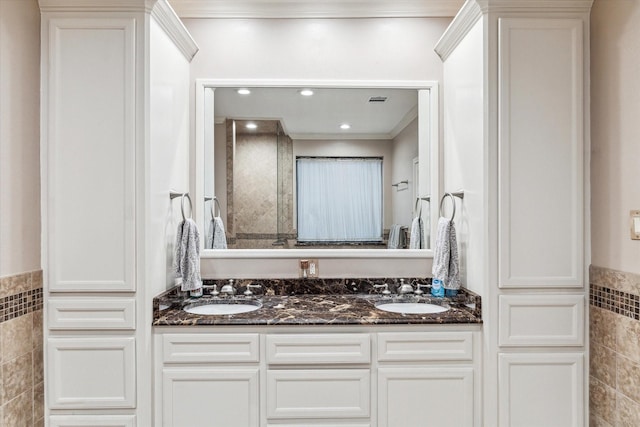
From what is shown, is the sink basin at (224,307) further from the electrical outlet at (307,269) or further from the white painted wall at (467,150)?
the white painted wall at (467,150)

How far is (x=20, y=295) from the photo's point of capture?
182cm

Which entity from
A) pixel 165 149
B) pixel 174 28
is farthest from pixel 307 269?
pixel 174 28

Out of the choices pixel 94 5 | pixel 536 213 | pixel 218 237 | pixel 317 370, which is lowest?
pixel 317 370

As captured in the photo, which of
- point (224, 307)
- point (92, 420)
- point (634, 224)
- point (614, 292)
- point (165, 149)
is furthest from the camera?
point (224, 307)

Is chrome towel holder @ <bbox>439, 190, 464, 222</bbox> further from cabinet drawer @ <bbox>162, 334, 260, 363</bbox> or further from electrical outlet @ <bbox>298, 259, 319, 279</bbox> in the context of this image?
cabinet drawer @ <bbox>162, 334, 260, 363</bbox>

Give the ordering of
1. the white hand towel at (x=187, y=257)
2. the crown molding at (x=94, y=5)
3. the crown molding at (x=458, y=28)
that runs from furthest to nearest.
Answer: the white hand towel at (x=187, y=257)
the crown molding at (x=458, y=28)
the crown molding at (x=94, y=5)

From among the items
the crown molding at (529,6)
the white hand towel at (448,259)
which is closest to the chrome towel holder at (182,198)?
the white hand towel at (448,259)

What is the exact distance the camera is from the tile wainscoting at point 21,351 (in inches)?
68.6

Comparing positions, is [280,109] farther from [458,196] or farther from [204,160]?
[458,196]

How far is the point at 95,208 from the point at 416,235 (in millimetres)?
1780

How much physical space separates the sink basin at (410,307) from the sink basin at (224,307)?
725mm

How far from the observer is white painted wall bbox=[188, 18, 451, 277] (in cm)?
258

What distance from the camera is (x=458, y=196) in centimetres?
238

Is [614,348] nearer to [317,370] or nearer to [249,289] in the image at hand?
[317,370]
